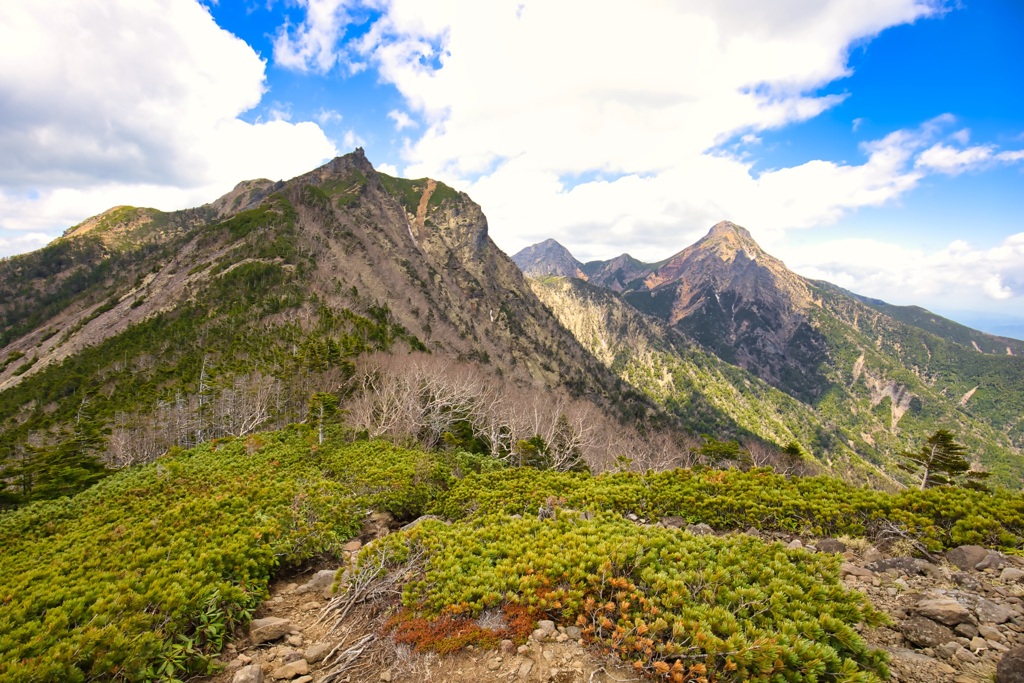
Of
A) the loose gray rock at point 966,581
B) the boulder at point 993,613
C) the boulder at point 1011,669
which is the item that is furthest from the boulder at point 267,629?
the loose gray rock at point 966,581

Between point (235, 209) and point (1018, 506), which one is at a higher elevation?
point (235, 209)

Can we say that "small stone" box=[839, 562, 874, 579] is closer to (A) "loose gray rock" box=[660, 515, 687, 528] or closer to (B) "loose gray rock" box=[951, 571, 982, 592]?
(B) "loose gray rock" box=[951, 571, 982, 592]

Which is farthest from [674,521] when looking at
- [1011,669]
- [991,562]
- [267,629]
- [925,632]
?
[267,629]

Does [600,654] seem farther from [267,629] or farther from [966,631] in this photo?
[267,629]

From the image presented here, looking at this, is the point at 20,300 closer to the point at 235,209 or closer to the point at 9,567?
the point at 235,209

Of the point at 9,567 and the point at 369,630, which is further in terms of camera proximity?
the point at 9,567

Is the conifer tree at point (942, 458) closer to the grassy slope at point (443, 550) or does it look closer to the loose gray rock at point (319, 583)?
the grassy slope at point (443, 550)

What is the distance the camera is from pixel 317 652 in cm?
786

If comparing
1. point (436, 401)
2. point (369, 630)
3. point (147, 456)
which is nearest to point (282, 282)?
point (147, 456)

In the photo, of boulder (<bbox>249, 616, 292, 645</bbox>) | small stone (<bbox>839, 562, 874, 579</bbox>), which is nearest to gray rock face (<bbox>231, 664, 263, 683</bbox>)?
boulder (<bbox>249, 616, 292, 645</bbox>)

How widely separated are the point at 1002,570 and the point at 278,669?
47.8 ft

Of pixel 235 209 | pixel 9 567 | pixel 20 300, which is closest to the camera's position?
pixel 9 567

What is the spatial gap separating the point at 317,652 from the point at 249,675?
3.65 ft

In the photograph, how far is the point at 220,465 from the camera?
1786 cm
